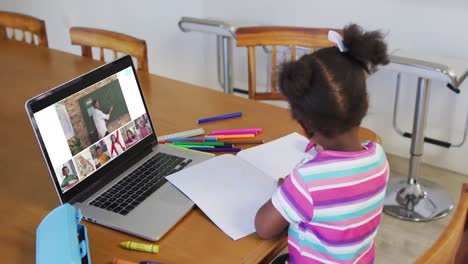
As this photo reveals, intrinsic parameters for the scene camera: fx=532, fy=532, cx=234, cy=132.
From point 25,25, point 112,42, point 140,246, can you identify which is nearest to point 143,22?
point 25,25

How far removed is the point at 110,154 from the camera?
1.22 metres

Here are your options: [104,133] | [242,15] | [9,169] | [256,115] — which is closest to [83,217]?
[104,133]

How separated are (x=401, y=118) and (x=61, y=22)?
6.94 feet

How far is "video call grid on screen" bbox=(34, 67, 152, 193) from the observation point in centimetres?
108

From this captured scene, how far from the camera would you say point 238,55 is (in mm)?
3426

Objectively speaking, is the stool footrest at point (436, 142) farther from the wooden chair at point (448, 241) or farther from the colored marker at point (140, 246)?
the colored marker at point (140, 246)

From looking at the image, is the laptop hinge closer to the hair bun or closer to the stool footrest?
the hair bun

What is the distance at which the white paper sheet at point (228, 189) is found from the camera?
3.56 ft

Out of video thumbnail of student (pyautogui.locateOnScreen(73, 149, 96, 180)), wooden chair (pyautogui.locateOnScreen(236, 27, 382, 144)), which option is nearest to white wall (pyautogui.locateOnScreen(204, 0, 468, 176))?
wooden chair (pyautogui.locateOnScreen(236, 27, 382, 144))

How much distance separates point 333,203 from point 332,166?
0.07 meters

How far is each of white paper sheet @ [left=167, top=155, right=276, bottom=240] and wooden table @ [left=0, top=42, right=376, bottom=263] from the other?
26 mm

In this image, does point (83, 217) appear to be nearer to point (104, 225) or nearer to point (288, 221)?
point (104, 225)

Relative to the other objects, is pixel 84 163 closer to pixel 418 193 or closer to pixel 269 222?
pixel 269 222

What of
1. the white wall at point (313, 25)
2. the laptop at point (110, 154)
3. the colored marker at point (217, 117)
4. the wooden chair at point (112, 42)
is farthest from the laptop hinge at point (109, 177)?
the white wall at point (313, 25)
